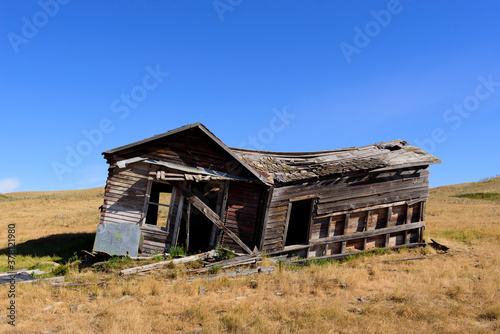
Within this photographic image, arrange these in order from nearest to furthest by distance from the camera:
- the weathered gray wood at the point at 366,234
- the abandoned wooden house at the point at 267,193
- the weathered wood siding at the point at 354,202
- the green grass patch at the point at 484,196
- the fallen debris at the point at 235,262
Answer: the fallen debris at the point at 235,262 < the abandoned wooden house at the point at 267,193 < the weathered wood siding at the point at 354,202 < the weathered gray wood at the point at 366,234 < the green grass patch at the point at 484,196

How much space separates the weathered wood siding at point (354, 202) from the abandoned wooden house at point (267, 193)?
0.04 meters

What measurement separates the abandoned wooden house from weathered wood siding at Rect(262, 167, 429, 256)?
1.6 inches

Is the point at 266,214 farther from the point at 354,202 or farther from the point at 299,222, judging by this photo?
the point at 299,222

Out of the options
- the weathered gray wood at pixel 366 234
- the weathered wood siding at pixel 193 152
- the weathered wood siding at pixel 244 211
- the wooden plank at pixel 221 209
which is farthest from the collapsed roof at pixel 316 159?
the weathered gray wood at pixel 366 234

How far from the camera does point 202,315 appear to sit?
7023 millimetres

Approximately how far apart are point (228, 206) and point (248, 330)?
6.65 metres

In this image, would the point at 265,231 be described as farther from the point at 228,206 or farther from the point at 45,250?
the point at 45,250

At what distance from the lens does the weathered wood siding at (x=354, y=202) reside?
13.0m

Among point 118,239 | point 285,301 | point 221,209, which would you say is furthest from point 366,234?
point 118,239

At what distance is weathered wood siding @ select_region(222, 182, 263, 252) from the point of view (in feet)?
41.8

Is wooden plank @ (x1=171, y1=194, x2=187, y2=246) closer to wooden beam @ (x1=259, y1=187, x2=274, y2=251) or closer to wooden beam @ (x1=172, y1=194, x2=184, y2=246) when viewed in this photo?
wooden beam @ (x1=172, y1=194, x2=184, y2=246)

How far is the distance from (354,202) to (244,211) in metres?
4.69

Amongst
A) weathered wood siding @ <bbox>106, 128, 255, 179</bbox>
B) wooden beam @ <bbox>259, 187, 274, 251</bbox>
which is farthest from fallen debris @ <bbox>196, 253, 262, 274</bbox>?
weathered wood siding @ <bbox>106, 128, 255, 179</bbox>

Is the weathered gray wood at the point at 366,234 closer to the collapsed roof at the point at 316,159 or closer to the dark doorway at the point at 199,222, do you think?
the collapsed roof at the point at 316,159
